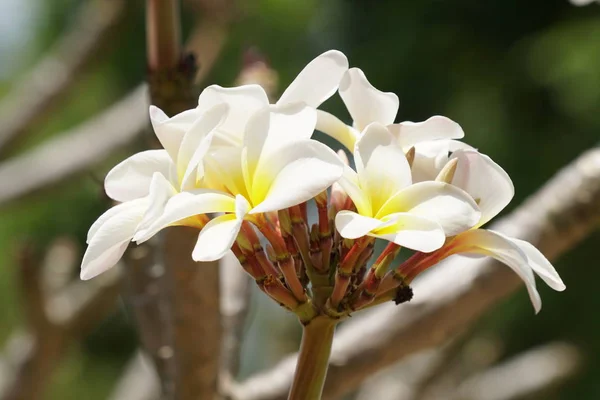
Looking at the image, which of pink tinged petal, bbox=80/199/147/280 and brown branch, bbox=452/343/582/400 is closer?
pink tinged petal, bbox=80/199/147/280

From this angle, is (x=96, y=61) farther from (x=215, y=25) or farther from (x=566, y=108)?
(x=566, y=108)

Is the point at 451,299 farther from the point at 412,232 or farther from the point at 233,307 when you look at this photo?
the point at 412,232

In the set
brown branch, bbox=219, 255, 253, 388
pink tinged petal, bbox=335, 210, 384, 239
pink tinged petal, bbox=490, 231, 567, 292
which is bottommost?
Result: brown branch, bbox=219, 255, 253, 388

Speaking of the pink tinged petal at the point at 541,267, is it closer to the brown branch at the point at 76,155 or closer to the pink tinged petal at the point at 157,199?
the pink tinged petal at the point at 157,199

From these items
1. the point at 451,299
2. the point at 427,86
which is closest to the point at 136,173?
the point at 451,299

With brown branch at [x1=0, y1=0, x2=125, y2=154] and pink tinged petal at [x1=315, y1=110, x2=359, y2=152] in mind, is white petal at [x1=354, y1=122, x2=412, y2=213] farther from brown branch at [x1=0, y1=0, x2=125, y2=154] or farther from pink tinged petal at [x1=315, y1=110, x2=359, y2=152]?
brown branch at [x1=0, y1=0, x2=125, y2=154]

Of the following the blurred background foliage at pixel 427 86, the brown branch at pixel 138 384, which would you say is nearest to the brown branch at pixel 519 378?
the blurred background foliage at pixel 427 86

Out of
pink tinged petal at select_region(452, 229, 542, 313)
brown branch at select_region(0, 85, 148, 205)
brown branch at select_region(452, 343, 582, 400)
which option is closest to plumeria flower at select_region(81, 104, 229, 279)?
pink tinged petal at select_region(452, 229, 542, 313)
